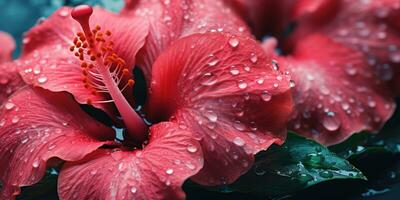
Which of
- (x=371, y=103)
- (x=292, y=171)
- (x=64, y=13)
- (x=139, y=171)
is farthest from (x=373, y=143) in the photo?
(x=64, y=13)

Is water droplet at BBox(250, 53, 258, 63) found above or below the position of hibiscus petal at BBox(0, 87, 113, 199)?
above

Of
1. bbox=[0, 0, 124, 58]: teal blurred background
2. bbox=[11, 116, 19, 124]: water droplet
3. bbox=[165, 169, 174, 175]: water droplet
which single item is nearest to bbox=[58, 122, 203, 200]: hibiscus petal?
bbox=[165, 169, 174, 175]: water droplet

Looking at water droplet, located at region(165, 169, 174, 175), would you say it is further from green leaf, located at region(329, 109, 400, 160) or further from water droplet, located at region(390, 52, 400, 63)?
water droplet, located at region(390, 52, 400, 63)

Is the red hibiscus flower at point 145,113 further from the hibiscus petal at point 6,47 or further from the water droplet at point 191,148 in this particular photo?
the hibiscus petal at point 6,47

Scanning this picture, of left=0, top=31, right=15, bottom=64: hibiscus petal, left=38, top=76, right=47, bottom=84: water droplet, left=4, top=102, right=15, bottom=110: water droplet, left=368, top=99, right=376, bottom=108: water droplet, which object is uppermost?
left=38, top=76, right=47, bottom=84: water droplet

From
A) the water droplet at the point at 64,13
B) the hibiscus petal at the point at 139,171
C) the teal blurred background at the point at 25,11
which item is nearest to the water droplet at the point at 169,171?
the hibiscus petal at the point at 139,171

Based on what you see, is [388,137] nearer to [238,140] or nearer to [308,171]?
[308,171]
